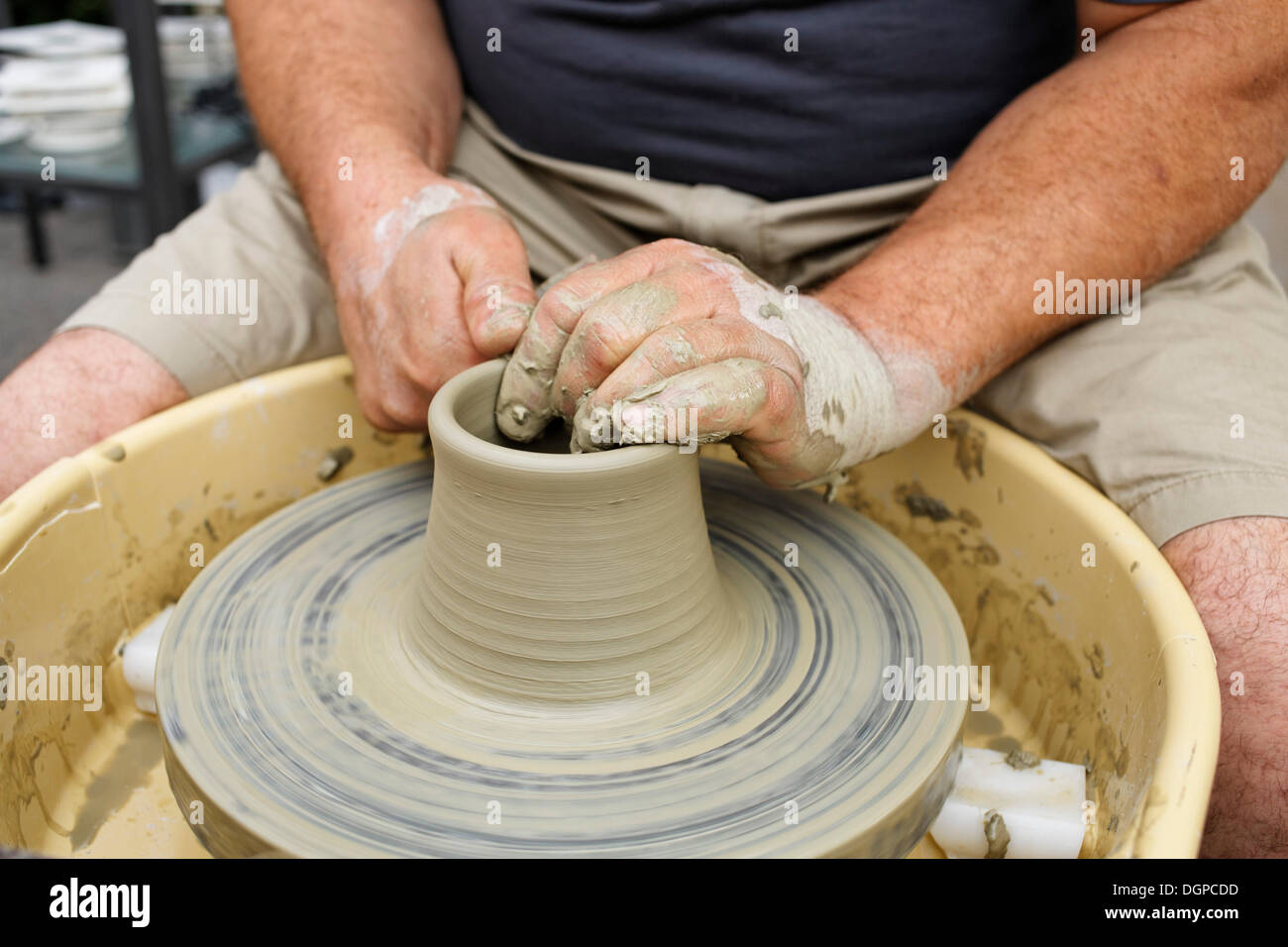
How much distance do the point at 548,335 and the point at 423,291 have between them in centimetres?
23

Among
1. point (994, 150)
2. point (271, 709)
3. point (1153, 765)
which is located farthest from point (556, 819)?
point (994, 150)

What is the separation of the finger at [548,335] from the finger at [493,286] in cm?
5

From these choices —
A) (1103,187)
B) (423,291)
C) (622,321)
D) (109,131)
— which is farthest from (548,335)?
(109,131)

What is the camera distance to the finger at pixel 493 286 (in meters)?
1.07

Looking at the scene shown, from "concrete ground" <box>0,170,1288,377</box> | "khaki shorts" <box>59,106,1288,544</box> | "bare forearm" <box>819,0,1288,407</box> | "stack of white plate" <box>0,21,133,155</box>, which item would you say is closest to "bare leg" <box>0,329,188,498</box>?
"khaki shorts" <box>59,106,1288,544</box>

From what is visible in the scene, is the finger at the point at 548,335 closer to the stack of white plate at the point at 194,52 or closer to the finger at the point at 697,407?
the finger at the point at 697,407

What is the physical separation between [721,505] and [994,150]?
20.1 inches

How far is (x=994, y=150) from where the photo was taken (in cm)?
127

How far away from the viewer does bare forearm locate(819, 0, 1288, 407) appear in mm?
1188

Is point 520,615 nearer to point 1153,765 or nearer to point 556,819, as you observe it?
point 556,819

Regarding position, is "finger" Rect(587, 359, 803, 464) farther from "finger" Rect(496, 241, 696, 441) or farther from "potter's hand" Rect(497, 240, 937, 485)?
"finger" Rect(496, 241, 696, 441)

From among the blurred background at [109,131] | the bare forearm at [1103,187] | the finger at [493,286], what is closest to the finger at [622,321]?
the finger at [493,286]

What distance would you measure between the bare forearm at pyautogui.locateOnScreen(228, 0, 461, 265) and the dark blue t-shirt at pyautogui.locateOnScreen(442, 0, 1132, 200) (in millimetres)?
138

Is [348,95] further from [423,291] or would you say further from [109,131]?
[109,131]
